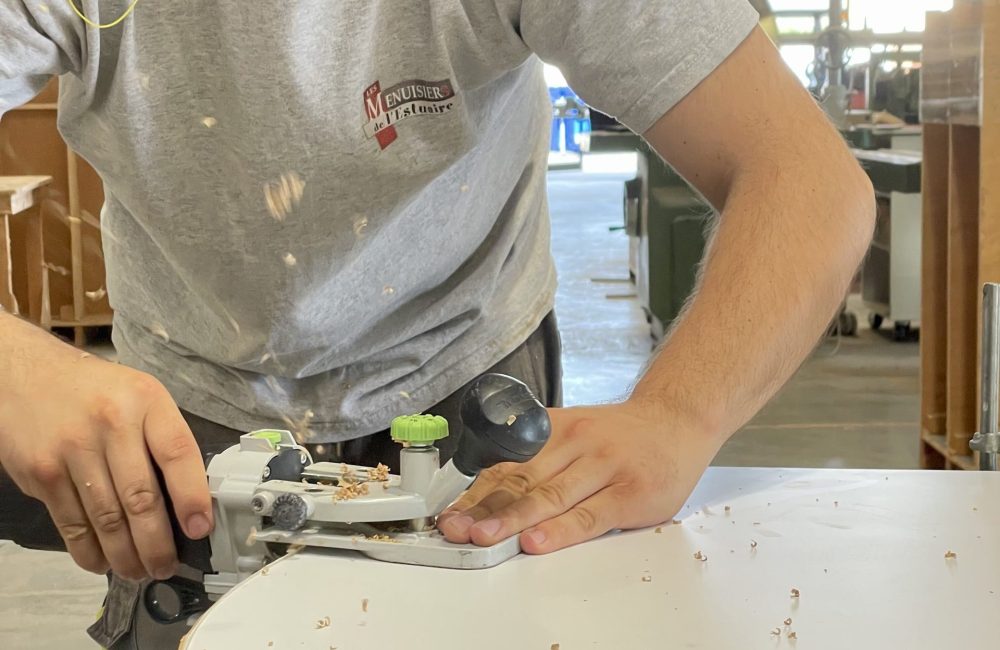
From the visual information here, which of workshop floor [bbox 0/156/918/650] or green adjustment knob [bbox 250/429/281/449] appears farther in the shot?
workshop floor [bbox 0/156/918/650]

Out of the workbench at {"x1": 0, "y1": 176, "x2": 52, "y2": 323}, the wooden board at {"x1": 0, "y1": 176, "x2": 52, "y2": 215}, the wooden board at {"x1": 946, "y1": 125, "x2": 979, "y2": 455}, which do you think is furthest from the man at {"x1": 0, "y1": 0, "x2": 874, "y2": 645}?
the workbench at {"x1": 0, "y1": 176, "x2": 52, "y2": 323}

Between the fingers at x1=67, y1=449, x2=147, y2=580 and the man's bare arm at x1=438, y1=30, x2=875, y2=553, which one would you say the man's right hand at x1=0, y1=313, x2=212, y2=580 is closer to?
the fingers at x1=67, y1=449, x2=147, y2=580

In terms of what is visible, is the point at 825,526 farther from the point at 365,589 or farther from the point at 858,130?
the point at 858,130

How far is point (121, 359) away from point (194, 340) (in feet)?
0.48

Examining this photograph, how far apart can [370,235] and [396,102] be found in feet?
0.43

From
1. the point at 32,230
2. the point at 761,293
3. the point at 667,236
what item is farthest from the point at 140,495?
the point at 32,230

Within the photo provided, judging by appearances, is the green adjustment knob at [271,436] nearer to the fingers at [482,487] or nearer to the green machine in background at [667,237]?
the fingers at [482,487]

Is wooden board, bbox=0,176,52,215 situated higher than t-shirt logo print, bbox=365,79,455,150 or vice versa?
t-shirt logo print, bbox=365,79,455,150

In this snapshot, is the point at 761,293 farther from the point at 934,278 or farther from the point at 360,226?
the point at 934,278

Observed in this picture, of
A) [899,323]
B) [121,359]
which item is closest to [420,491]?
[121,359]

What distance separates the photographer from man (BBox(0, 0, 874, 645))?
0.79 metres

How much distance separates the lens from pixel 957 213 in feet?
8.63

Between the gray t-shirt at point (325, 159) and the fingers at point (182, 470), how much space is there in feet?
0.96

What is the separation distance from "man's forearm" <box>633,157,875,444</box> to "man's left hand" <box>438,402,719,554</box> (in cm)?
3
